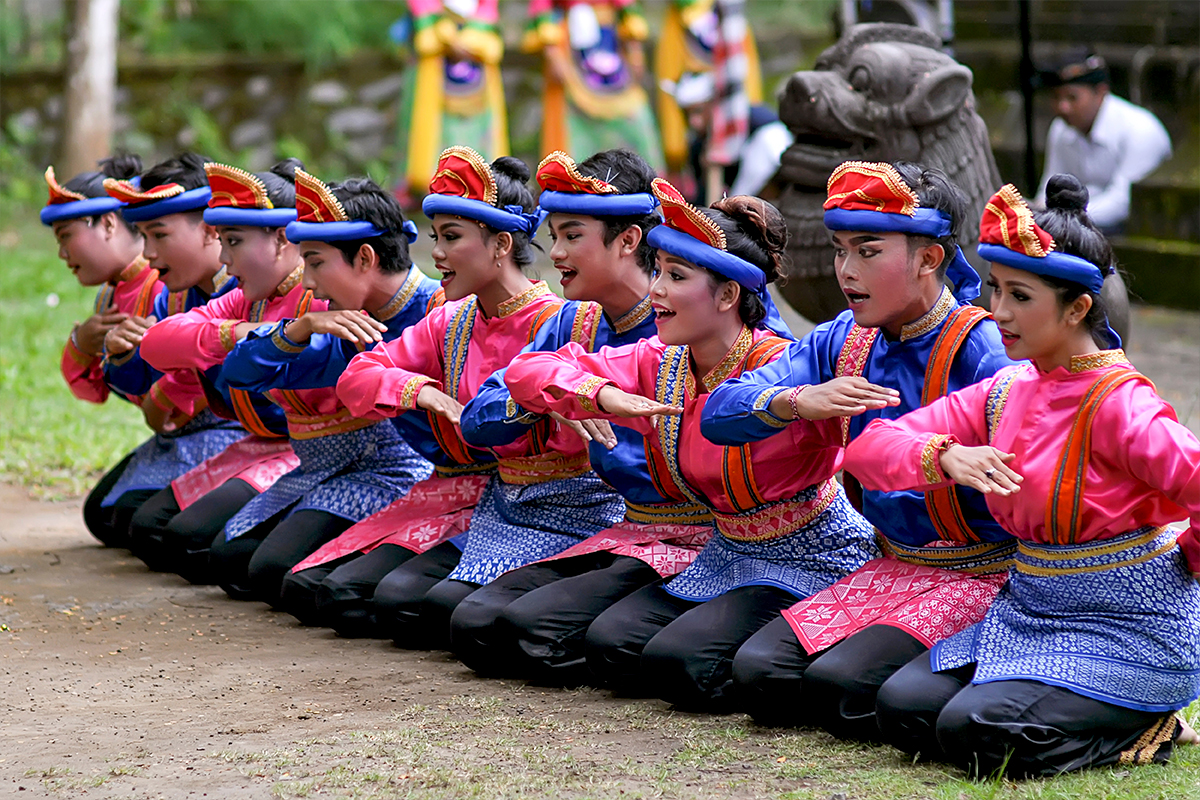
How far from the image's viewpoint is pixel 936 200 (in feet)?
11.0

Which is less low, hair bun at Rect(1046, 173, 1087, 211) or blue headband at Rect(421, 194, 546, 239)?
hair bun at Rect(1046, 173, 1087, 211)

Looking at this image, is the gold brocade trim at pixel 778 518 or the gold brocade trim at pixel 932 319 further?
the gold brocade trim at pixel 778 518

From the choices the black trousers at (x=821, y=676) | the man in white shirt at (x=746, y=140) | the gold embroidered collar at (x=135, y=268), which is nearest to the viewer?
the black trousers at (x=821, y=676)

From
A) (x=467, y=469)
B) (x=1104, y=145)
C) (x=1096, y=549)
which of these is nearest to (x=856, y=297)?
(x=1096, y=549)

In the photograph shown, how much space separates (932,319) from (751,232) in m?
0.50

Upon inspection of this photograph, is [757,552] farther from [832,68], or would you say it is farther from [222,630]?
[832,68]

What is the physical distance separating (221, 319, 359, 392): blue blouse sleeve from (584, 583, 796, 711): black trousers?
130 cm

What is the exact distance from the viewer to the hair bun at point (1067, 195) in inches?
120

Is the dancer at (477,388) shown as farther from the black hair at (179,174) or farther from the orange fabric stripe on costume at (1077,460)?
the orange fabric stripe on costume at (1077,460)

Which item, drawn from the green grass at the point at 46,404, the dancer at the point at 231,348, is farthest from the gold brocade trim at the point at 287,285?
the green grass at the point at 46,404

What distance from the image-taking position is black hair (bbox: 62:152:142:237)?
5.53 meters

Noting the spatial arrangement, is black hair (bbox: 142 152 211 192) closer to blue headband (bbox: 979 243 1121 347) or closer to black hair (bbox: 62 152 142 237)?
black hair (bbox: 62 152 142 237)

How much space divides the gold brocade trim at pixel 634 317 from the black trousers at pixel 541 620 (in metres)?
0.59

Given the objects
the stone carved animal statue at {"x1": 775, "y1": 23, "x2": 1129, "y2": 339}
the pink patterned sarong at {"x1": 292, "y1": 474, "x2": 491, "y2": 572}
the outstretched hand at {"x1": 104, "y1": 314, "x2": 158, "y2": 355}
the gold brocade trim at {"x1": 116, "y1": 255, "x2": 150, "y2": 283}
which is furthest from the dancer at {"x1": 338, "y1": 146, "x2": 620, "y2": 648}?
A: the gold brocade trim at {"x1": 116, "y1": 255, "x2": 150, "y2": 283}
